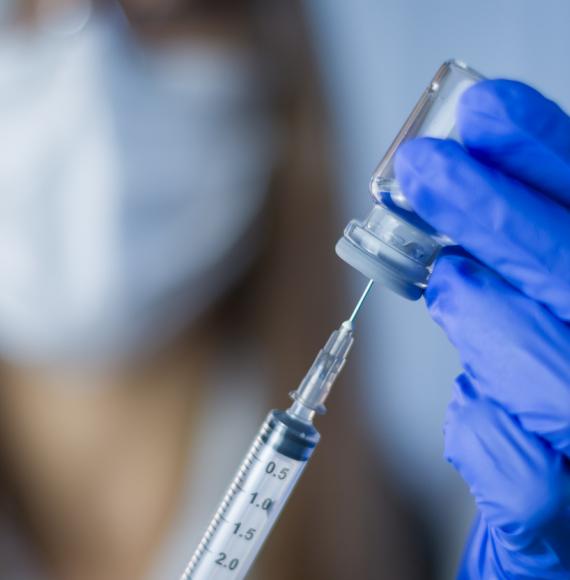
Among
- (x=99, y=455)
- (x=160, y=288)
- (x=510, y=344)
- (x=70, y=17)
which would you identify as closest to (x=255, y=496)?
(x=510, y=344)

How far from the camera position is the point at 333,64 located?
5.83ft

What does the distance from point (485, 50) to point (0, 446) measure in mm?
1440

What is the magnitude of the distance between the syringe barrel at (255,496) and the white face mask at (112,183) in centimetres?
65

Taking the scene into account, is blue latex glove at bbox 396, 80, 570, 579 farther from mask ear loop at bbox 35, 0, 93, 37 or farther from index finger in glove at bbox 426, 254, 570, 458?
mask ear loop at bbox 35, 0, 93, 37

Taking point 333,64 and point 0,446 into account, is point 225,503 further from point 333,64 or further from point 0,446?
point 333,64

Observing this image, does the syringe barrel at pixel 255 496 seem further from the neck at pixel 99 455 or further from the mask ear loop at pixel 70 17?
the mask ear loop at pixel 70 17

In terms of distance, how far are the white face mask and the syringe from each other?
0.65 meters

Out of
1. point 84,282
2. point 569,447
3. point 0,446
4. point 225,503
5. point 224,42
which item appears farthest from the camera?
point 0,446

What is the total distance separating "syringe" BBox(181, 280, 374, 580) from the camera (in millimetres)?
890

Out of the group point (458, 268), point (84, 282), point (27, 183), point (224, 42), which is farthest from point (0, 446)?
point (458, 268)

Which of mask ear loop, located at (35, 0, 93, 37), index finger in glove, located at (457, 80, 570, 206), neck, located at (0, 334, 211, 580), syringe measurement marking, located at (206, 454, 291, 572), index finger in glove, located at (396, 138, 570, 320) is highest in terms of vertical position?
index finger in glove, located at (457, 80, 570, 206)

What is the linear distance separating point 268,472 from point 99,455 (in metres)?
0.88

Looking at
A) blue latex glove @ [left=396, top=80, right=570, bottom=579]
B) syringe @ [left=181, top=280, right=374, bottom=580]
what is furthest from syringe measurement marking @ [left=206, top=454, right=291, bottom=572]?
blue latex glove @ [left=396, top=80, right=570, bottom=579]

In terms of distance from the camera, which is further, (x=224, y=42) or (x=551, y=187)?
(x=224, y=42)
